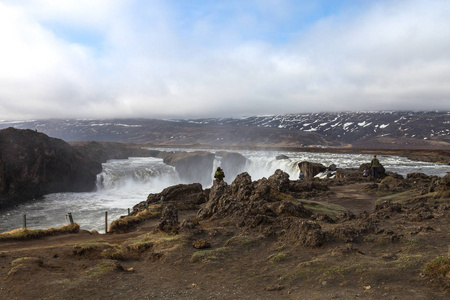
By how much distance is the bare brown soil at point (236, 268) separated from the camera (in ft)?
23.5

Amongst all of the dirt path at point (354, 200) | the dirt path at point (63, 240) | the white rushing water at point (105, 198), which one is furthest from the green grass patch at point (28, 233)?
the dirt path at point (354, 200)

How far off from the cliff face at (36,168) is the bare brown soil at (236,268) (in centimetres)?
3187

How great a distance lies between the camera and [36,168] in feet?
140

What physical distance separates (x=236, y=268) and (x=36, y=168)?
42988mm

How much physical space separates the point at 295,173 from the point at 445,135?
184309mm

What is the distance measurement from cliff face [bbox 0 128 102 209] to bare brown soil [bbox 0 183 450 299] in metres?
31.9

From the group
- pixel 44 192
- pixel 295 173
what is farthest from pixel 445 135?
pixel 44 192

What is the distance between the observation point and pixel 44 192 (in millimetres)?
43750

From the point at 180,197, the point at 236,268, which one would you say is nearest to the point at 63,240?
the point at 236,268

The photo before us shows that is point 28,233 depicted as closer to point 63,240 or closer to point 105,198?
point 63,240

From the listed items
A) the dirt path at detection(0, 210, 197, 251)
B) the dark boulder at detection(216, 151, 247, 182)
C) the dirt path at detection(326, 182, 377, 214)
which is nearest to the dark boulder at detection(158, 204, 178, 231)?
the dirt path at detection(0, 210, 197, 251)

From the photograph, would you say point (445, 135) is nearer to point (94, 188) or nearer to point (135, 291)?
point (94, 188)

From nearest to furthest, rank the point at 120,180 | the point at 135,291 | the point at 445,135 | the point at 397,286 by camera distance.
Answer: the point at 397,286 → the point at 135,291 → the point at 120,180 → the point at 445,135

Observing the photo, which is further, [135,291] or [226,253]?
[226,253]
